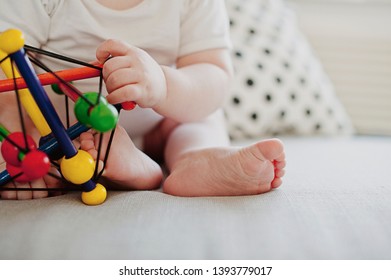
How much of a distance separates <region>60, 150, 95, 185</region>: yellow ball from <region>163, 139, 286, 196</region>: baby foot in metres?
0.14

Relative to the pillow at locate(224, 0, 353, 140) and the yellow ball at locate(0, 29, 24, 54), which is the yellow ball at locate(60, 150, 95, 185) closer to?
the yellow ball at locate(0, 29, 24, 54)

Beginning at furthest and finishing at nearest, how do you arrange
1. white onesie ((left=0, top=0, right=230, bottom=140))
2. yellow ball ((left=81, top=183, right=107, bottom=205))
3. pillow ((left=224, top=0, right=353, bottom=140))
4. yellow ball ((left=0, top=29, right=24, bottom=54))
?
1. pillow ((left=224, top=0, right=353, bottom=140))
2. white onesie ((left=0, top=0, right=230, bottom=140))
3. yellow ball ((left=81, top=183, right=107, bottom=205))
4. yellow ball ((left=0, top=29, right=24, bottom=54))

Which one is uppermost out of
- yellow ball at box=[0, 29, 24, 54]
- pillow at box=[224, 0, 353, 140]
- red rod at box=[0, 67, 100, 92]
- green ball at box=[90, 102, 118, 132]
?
yellow ball at box=[0, 29, 24, 54]

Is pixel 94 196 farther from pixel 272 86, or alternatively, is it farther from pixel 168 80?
pixel 272 86

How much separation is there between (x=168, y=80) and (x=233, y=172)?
164mm

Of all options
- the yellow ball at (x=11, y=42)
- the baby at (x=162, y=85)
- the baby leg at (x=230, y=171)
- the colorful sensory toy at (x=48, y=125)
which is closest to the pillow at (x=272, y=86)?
the baby at (x=162, y=85)

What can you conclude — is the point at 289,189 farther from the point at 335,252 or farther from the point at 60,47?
the point at 60,47

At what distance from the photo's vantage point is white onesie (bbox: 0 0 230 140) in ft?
2.39

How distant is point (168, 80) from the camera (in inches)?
26.5

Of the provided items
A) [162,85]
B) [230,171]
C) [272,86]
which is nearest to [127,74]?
[162,85]

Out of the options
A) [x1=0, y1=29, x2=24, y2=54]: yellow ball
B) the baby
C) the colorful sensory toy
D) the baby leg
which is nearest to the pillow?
the baby

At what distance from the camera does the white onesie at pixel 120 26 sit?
0.73 meters

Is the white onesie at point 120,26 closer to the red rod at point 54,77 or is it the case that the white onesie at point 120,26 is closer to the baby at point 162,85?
the baby at point 162,85
